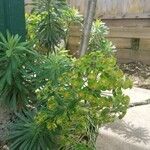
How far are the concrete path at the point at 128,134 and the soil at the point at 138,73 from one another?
1.84 metres

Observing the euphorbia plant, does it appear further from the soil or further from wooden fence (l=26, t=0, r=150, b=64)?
wooden fence (l=26, t=0, r=150, b=64)

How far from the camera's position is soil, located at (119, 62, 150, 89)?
634 centimetres

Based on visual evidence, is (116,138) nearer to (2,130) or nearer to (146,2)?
(2,130)

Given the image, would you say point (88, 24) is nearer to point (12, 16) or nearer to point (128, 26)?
point (12, 16)

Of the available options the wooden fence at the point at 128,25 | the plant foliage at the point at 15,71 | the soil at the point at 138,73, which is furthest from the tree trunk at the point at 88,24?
the wooden fence at the point at 128,25

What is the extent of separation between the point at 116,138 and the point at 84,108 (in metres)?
0.52

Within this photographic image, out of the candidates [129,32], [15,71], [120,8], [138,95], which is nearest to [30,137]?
[15,71]

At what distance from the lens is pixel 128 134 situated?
4.00m

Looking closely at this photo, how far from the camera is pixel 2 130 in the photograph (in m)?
4.43

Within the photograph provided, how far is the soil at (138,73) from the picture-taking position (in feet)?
20.8

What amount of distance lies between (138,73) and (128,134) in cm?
304

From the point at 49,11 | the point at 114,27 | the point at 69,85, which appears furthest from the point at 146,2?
the point at 69,85

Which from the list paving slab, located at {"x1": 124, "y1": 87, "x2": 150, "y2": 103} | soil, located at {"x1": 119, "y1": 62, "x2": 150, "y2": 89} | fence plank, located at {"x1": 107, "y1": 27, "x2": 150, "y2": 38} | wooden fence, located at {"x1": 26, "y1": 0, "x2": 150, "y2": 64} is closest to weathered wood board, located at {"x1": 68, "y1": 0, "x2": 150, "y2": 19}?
wooden fence, located at {"x1": 26, "y1": 0, "x2": 150, "y2": 64}

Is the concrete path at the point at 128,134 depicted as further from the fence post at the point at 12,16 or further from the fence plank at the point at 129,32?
the fence plank at the point at 129,32
